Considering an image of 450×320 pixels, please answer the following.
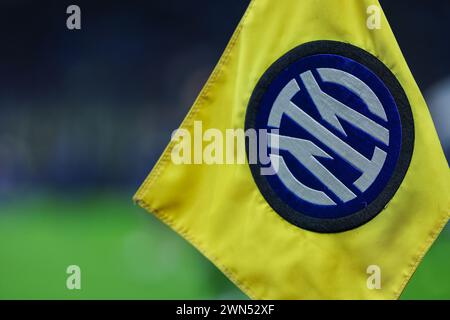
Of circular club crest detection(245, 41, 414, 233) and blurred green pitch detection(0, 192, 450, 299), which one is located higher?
circular club crest detection(245, 41, 414, 233)

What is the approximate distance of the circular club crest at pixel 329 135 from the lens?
5.13 feet

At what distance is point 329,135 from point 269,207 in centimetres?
25

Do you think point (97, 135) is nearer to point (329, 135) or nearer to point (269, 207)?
point (269, 207)

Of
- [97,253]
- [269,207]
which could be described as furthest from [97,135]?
[269,207]

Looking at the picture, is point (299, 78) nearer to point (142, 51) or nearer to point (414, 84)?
point (414, 84)

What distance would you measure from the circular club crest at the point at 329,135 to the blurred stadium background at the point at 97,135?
0.84 ft

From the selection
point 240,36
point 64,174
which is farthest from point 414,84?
point 64,174

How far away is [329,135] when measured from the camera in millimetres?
1562

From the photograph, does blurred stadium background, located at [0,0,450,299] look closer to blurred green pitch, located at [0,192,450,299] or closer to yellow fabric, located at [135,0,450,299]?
blurred green pitch, located at [0,192,450,299]

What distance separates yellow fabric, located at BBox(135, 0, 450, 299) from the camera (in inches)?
61.9

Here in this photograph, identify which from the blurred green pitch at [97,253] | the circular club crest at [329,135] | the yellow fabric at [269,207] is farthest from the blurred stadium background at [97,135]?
the circular club crest at [329,135]

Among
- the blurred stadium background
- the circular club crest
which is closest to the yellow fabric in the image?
the circular club crest

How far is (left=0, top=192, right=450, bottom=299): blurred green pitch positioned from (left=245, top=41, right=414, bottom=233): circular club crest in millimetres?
332

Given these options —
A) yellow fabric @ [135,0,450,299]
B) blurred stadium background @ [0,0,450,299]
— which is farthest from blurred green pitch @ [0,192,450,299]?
yellow fabric @ [135,0,450,299]
